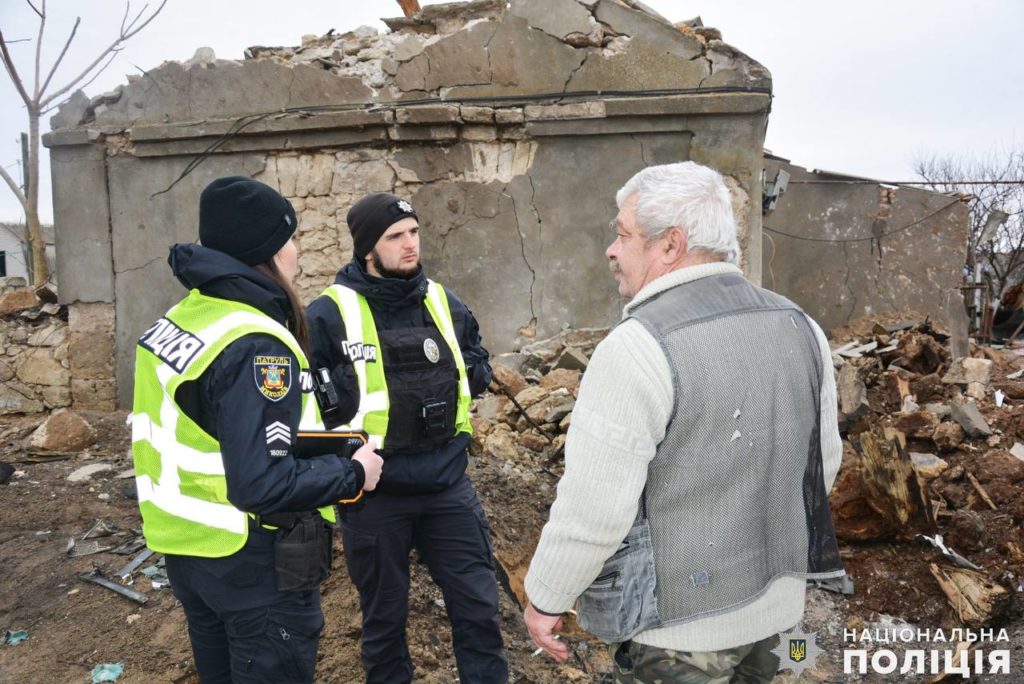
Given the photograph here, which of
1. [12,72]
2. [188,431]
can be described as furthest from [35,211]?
[188,431]

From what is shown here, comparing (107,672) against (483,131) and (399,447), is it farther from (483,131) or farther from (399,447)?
(483,131)

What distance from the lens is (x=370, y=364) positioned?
9.35 feet

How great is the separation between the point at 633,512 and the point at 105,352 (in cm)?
706

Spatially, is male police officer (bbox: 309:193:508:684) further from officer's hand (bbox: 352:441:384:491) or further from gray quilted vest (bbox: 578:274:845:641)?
gray quilted vest (bbox: 578:274:845:641)

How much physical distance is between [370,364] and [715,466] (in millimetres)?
1498

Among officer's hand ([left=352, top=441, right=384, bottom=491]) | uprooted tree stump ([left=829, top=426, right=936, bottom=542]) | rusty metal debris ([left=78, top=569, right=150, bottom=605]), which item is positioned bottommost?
rusty metal debris ([left=78, top=569, right=150, bottom=605])

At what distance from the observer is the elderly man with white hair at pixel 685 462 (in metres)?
1.69

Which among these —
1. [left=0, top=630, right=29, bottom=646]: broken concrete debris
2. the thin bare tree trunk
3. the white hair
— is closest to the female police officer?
the white hair

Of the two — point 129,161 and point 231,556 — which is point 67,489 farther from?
point 231,556

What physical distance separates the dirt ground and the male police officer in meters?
0.66

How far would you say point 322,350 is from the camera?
290 cm

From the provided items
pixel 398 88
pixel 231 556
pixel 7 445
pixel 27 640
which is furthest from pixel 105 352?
pixel 231 556

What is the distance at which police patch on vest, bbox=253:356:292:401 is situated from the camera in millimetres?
1878

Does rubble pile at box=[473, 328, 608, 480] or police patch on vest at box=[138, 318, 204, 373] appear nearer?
police patch on vest at box=[138, 318, 204, 373]
